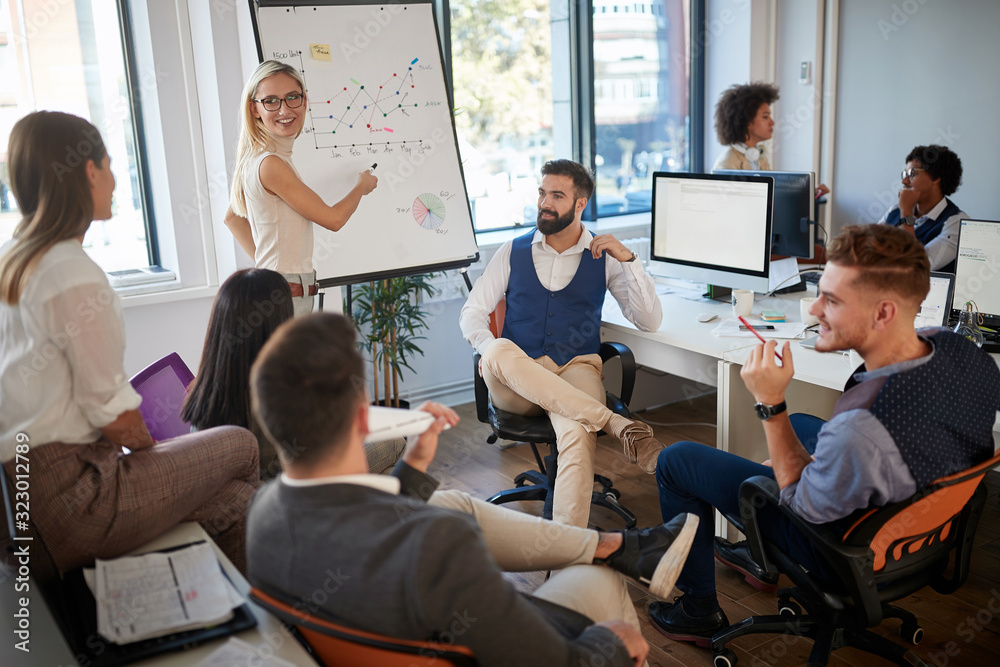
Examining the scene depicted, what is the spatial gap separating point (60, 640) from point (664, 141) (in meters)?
4.83

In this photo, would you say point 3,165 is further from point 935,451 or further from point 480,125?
point 935,451

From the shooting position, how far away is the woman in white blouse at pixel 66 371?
5.04 feet

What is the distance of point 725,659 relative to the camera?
6.82 feet

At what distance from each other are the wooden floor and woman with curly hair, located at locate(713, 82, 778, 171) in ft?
6.77

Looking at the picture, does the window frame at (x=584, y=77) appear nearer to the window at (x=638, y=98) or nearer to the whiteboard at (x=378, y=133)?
the window at (x=638, y=98)

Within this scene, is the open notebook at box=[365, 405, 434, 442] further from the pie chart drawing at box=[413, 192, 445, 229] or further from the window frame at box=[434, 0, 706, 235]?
the window frame at box=[434, 0, 706, 235]

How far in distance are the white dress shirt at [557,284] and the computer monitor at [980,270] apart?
97 cm

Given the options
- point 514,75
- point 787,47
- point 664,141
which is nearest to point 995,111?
point 787,47

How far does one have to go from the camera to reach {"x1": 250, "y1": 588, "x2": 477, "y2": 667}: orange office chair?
111 centimetres

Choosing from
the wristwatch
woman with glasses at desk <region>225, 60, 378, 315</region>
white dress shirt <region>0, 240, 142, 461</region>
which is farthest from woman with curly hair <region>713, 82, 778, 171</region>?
white dress shirt <region>0, 240, 142, 461</region>

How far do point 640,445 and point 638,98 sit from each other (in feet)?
10.9

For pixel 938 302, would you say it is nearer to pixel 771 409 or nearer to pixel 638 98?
pixel 771 409

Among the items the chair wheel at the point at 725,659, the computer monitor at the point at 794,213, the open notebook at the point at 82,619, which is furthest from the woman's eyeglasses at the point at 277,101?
the chair wheel at the point at 725,659

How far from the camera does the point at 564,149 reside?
4.99 m
